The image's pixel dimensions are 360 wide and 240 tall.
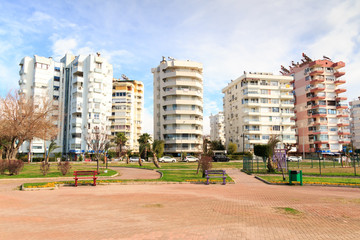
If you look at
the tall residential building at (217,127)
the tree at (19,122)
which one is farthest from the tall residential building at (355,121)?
the tree at (19,122)

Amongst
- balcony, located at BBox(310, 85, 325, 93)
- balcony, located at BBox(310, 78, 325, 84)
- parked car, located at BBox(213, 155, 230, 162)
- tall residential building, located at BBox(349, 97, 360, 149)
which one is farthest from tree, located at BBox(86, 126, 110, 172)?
tall residential building, located at BBox(349, 97, 360, 149)

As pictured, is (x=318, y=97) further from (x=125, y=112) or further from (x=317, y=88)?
(x=125, y=112)

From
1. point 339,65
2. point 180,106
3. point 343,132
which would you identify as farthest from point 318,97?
point 180,106

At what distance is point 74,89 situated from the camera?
78.4 metres

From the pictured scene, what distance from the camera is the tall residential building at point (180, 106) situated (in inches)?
3004

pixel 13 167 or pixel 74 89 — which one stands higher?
pixel 74 89

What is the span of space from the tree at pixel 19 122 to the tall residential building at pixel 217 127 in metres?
A: 122

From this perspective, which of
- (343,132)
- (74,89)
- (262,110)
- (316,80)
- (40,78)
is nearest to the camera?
(40,78)

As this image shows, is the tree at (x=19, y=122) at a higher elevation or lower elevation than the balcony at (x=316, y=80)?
lower

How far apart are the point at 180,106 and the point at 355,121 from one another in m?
80.7

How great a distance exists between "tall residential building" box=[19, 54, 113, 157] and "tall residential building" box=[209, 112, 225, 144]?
8422 cm

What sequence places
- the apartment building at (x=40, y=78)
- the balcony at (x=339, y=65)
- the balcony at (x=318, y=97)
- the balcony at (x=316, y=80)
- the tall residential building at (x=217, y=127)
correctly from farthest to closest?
1. the tall residential building at (x=217, y=127)
2. the balcony at (x=339, y=65)
3. the balcony at (x=318, y=97)
4. the balcony at (x=316, y=80)
5. the apartment building at (x=40, y=78)

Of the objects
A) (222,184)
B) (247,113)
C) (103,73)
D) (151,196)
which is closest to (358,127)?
(247,113)

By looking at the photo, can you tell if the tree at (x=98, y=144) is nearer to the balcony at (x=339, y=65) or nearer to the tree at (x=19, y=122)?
the tree at (x=19, y=122)
